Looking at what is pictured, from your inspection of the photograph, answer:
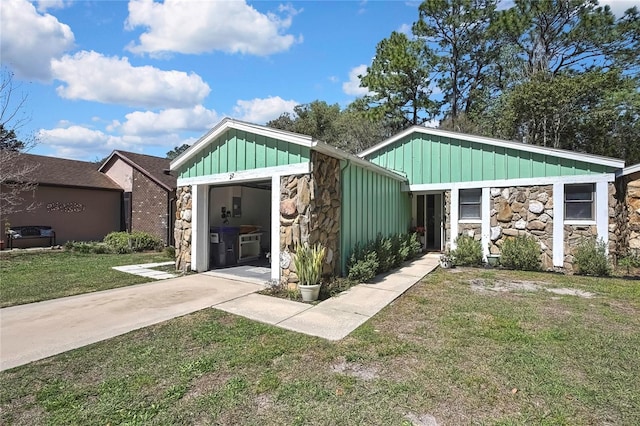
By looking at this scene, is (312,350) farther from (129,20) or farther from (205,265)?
(129,20)

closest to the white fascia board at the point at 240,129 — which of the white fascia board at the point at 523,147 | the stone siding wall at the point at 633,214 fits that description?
the white fascia board at the point at 523,147

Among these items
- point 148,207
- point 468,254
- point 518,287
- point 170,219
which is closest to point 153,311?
point 518,287

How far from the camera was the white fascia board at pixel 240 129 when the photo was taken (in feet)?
20.9

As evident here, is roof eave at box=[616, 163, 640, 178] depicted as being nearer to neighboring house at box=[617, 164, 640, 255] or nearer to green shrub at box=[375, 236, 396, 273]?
neighboring house at box=[617, 164, 640, 255]

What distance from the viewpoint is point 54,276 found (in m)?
8.00

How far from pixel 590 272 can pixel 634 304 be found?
9.95 feet

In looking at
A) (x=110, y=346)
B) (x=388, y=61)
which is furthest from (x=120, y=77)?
(x=388, y=61)

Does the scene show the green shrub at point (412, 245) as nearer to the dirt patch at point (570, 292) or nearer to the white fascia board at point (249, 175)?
the dirt patch at point (570, 292)

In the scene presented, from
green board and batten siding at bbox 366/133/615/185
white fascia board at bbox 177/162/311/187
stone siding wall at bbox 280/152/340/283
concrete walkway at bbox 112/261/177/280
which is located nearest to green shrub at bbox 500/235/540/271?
green board and batten siding at bbox 366/133/615/185

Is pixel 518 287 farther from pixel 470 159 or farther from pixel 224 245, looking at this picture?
pixel 224 245

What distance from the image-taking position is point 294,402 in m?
2.75

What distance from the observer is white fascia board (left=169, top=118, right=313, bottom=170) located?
20.9 feet

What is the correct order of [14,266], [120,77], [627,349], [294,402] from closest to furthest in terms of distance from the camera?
[294,402], [627,349], [14,266], [120,77]

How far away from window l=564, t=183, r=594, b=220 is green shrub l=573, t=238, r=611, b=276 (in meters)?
0.70
